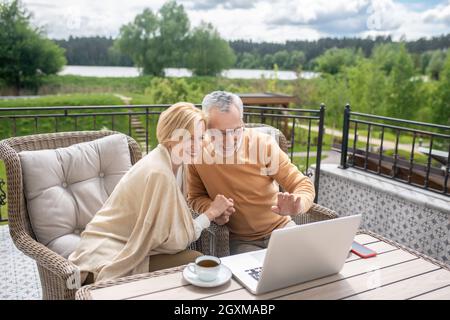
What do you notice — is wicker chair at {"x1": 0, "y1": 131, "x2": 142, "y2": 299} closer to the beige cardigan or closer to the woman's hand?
the beige cardigan

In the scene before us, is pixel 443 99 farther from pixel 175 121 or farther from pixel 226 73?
pixel 175 121

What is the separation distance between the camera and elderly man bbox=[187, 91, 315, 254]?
1.71 meters

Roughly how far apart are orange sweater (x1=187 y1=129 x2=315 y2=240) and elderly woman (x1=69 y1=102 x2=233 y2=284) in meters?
0.30

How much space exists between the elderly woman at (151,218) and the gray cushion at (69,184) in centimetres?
22

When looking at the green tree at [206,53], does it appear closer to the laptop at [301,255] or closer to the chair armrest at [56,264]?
the chair armrest at [56,264]

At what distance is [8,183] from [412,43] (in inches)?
987

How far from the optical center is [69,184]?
5.59ft

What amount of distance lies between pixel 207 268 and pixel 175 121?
53cm

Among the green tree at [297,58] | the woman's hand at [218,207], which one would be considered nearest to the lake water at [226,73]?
the green tree at [297,58]

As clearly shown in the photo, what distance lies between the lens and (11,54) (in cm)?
1953

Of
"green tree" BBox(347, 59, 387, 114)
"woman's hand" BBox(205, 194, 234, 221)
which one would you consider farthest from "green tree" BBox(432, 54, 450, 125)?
"woman's hand" BBox(205, 194, 234, 221)

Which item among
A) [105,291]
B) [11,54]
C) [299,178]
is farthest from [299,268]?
[11,54]

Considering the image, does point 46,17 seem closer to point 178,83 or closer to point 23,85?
point 23,85

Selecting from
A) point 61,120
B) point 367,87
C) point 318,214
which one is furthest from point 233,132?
point 367,87
